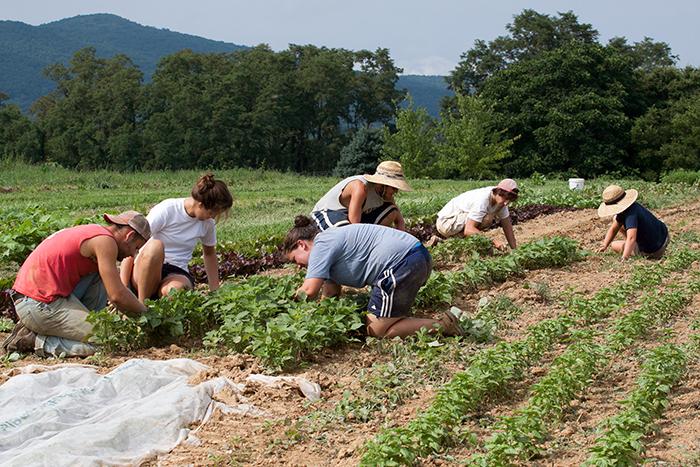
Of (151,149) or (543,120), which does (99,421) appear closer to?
(543,120)

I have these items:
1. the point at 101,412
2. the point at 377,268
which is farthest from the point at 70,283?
the point at 377,268

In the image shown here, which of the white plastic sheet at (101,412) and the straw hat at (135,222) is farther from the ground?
the straw hat at (135,222)

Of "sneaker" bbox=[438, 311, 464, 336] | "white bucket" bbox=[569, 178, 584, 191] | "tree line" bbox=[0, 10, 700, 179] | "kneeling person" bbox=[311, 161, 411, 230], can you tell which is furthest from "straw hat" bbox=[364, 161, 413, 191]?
"tree line" bbox=[0, 10, 700, 179]

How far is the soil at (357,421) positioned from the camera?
4.31 meters

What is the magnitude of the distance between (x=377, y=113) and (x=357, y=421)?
55203 millimetres

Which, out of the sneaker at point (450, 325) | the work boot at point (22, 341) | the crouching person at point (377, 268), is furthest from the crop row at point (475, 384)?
the work boot at point (22, 341)

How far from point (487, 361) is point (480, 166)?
34346mm

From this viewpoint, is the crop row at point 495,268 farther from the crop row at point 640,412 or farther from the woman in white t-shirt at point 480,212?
the crop row at point 640,412

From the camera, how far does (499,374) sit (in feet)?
16.9

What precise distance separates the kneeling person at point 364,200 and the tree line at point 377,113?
27.0 meters

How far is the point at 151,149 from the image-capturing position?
51.3 m

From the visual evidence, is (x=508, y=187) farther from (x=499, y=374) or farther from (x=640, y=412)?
(x=640, y=412)

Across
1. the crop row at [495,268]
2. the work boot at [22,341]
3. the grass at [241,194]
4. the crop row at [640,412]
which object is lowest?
the grass at [241,194]

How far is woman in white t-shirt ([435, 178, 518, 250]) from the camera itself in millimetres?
9930
